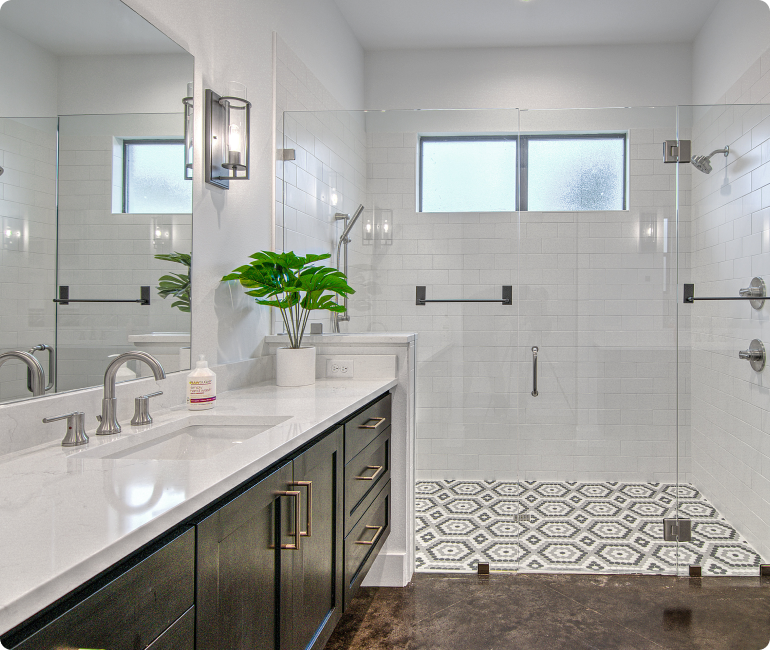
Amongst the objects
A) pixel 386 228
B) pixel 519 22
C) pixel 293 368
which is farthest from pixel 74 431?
pixel 519 22

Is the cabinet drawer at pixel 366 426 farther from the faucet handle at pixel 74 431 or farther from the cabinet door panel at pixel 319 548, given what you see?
the faucet handle at pixel 74 431

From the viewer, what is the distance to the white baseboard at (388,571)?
2.43 m

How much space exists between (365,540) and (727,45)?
11.0ft

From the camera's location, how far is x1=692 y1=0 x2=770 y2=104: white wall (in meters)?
2.98

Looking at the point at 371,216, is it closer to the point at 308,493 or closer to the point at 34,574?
the point at 308,493

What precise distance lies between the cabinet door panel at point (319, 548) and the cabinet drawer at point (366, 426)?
0.32 feet

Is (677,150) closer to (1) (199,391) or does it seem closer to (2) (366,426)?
(2) (366,426)

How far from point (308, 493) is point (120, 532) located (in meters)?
0.68

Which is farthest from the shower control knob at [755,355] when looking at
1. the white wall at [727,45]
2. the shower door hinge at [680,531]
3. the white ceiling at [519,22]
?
the white ceiling at [519,22]

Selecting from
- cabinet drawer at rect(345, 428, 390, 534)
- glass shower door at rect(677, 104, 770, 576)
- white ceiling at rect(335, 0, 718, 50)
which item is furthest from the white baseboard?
white ceiling at rect(335, 0, 718, 50)

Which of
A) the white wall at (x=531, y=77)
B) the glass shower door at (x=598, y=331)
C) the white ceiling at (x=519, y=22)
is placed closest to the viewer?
the glass shower door at (x=598, y=331)

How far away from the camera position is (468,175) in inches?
109

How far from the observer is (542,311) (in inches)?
107

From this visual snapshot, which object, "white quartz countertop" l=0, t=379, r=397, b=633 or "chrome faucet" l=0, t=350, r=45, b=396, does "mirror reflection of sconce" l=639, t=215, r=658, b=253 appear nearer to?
"white quartz countertop" l=0, t=379, r=397, b=633
